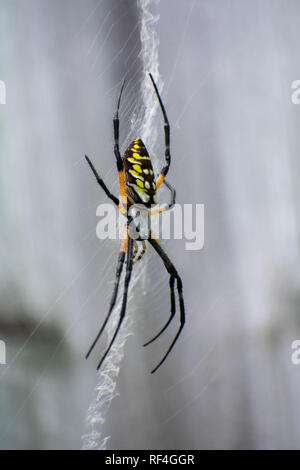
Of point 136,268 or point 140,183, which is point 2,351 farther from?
point 140,183

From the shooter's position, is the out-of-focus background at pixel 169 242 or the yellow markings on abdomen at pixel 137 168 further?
the out-of-focus background at pixel 169 242

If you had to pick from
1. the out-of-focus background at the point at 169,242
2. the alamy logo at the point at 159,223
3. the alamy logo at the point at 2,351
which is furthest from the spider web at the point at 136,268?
the alamy logo at the point at 2,351

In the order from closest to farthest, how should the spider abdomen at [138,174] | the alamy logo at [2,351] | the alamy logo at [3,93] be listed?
the spider abdomen at [138,174]
the alamy logo at [3,93]
the alamy logo at [2,351]

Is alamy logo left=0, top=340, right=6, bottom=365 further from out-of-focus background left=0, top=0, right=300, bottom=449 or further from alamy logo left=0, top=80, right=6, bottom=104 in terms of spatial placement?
alamy logo left=0, top=80, right=6, bottom=104

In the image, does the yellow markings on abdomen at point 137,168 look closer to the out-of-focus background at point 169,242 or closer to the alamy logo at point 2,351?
the out-of-focus background at point 169,242

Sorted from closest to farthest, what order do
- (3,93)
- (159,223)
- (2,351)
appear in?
(3,93) < (2,351) < (159,223)

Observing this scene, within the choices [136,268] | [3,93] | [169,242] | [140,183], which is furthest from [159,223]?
[3,93]
